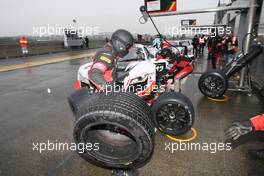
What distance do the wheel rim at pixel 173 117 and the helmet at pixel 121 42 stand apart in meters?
1.16

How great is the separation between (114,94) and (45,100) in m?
4.44

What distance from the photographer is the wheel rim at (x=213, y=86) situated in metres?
4.76

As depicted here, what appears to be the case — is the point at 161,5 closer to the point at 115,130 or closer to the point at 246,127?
the point at 246,127

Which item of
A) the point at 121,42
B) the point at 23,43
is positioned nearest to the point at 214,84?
the point at 121,42

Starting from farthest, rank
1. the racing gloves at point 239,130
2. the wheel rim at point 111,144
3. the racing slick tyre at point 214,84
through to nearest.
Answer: the racing slick tyre at point 214,84 < the racing gloves at point 239,130 < the wheel rim at point 111,144

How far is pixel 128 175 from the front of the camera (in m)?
2.09

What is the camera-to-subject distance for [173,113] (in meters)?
2.95

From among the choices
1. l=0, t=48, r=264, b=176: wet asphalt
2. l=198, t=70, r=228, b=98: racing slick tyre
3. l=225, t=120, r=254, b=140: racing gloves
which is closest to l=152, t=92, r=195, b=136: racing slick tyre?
l=0, t=48, r=264, b=176: wet asphalt

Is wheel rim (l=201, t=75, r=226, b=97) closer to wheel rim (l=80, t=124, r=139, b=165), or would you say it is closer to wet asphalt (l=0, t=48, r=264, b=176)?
wet asphalt (l=0, t=48, r=264, b=176)

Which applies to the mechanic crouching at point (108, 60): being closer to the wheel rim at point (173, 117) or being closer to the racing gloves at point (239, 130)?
the wheel rim at point (173, 117)

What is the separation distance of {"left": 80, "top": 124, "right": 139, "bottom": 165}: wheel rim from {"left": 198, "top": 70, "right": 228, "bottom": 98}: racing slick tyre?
13.1 ft

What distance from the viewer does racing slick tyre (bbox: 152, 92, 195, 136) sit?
2.81m

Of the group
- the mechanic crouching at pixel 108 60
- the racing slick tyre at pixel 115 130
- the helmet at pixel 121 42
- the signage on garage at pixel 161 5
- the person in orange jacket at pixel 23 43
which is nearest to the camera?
the racing slick tyre at pixel 115 130

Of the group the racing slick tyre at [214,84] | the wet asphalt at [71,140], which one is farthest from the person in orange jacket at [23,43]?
the racing slick tyre at [214,84]
